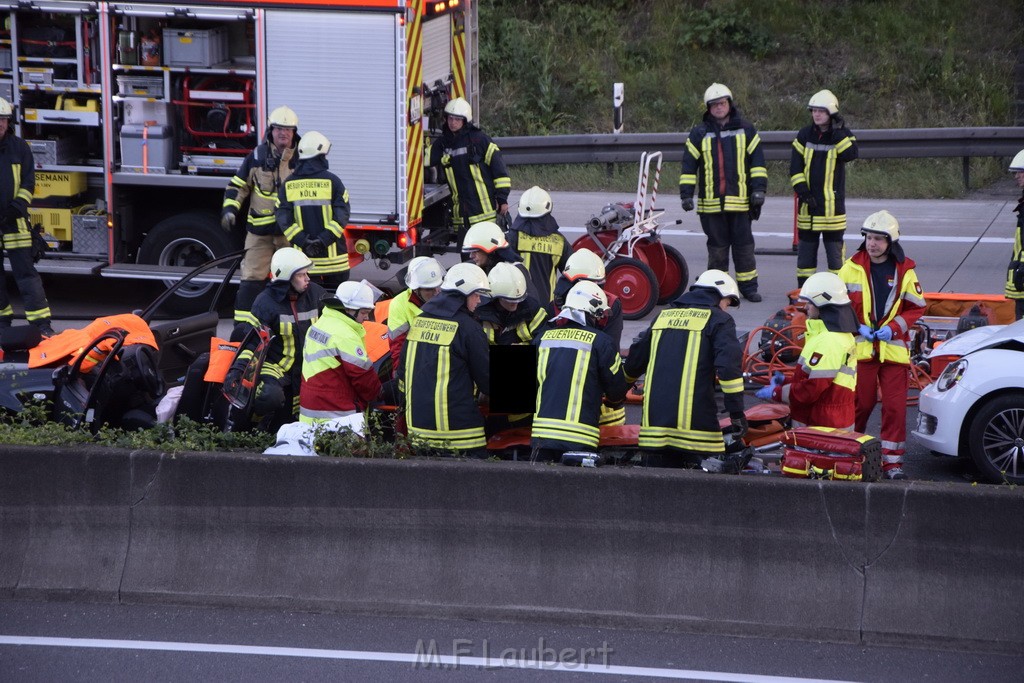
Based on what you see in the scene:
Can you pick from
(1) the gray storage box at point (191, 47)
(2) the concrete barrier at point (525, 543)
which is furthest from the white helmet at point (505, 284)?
(1) the gray storage box at point (191, 47)

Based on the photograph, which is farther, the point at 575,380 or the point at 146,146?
the point at 146,146

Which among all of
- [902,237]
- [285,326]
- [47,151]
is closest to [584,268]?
[285,326]

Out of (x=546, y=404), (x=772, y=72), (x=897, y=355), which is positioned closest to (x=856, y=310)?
(x=897, y=355)

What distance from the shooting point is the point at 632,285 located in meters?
10.9

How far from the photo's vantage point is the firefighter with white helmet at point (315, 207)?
392 inches

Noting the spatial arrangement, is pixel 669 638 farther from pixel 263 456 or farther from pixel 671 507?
pixel 263 456

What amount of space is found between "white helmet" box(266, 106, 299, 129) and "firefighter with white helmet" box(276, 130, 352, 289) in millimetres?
282

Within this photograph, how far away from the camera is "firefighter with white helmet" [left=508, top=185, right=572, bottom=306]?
9.50m

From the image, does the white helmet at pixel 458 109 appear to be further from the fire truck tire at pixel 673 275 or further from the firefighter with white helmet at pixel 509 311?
the firefighter with white helmet at pixel 509 311

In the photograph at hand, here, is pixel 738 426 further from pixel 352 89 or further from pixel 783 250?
pixel 783 250

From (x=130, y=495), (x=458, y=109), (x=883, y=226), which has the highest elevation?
(x=458, y=109)

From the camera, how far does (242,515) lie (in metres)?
6.17

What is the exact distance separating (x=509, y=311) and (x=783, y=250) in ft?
21.0

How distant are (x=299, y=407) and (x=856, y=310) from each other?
330 centimetres
